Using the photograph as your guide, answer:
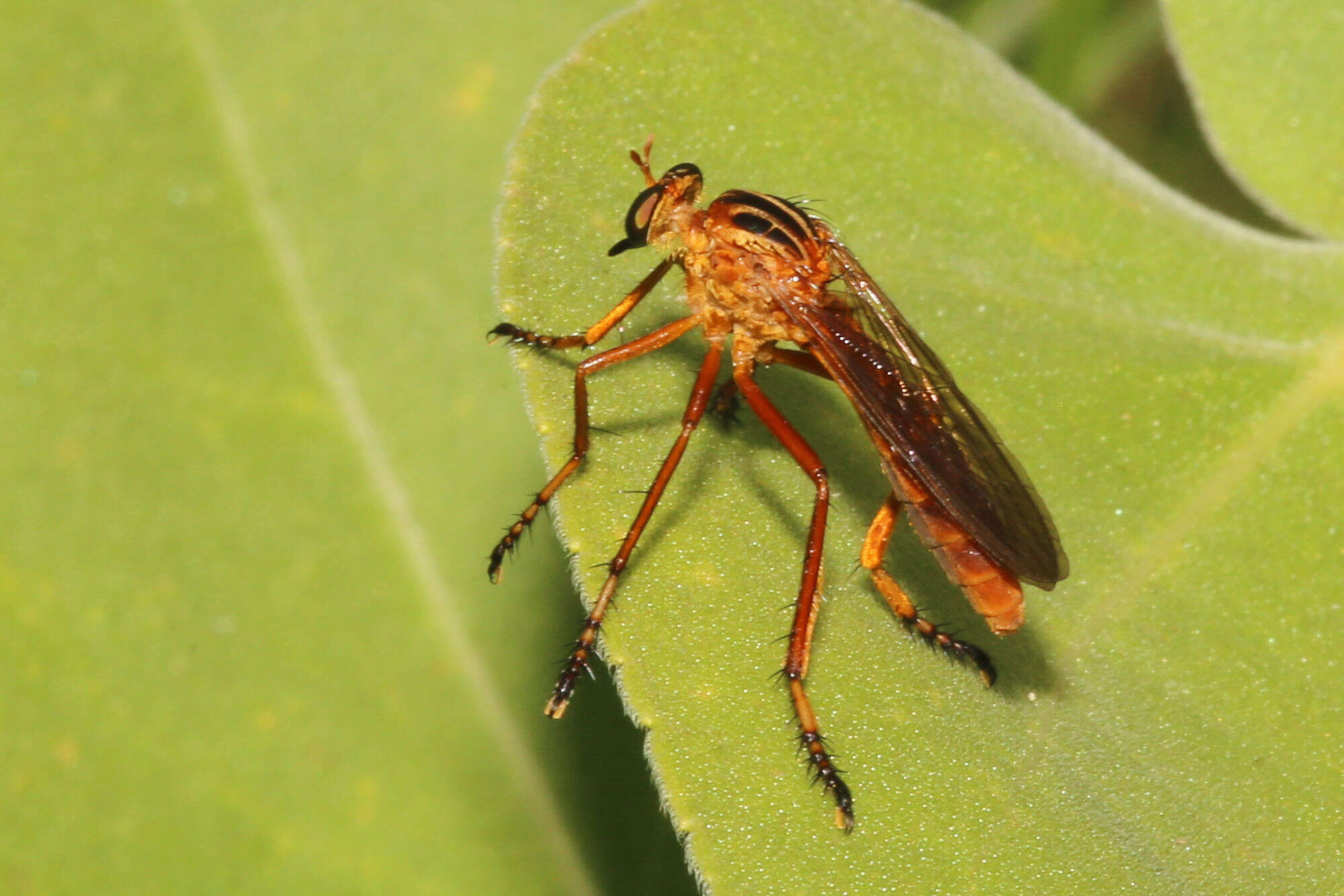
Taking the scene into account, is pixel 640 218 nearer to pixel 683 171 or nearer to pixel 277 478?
pixel 683 171

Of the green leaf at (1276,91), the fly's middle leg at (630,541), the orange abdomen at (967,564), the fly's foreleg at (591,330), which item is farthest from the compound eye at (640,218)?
the green leaf at (1276,91)

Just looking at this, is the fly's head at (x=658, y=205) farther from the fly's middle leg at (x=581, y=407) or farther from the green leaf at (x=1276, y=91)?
the green leaf at (x=1276, y=91)

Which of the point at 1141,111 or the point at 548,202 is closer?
the point at 548,202

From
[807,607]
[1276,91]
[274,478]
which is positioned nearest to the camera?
[807,607]

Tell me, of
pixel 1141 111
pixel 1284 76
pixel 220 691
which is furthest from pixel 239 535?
pixel 1141 111

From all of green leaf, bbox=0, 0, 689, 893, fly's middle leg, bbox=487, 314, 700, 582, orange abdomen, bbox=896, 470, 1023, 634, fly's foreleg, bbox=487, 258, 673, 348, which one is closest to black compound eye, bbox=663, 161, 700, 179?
fly's foreleg, bbox=487, 258, 673, 348

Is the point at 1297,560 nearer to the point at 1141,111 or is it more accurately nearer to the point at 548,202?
the point at 548,202

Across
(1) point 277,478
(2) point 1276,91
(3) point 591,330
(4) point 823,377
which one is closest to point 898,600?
(4) point 823,377
